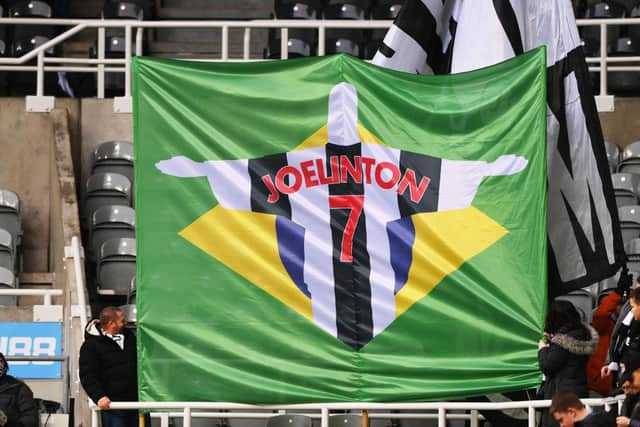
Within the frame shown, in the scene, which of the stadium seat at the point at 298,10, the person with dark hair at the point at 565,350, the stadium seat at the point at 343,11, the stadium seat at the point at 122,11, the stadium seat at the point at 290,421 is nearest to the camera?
the person with dark hair at the point at 565,350

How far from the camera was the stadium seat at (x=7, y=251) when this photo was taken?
52.6ft

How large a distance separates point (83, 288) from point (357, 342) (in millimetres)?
4295

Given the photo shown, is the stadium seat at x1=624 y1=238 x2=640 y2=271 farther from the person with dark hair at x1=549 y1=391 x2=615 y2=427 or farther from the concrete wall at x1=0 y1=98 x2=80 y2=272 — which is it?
the person with dark hair at x1=549 y1=391 x2=615 y2=427

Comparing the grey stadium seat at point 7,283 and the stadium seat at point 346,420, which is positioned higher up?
the grey stadium seat at point 7,283

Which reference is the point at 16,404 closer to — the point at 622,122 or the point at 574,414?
the point at 574,414

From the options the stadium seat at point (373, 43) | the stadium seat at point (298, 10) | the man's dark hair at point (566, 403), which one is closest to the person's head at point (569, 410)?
the man's dark hair at point (566, 403)

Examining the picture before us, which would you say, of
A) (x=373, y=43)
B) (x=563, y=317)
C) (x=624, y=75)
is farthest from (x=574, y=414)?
(x=373, y=43)

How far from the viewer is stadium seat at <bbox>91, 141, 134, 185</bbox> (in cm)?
1725

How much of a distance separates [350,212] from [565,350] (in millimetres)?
1639

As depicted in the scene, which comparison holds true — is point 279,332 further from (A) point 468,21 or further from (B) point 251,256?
(A) point 468,21

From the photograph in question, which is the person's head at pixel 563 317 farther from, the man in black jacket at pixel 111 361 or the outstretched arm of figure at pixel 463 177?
the man in black jacket at pixel 111 361

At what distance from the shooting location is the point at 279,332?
1103 cm

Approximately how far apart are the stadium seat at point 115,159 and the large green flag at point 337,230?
600 cm

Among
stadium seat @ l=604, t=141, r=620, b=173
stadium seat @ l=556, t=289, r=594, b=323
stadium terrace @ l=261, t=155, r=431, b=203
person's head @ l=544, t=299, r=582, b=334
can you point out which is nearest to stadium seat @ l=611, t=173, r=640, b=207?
stadium seat @ l=604, t=141, r=620, b=173
